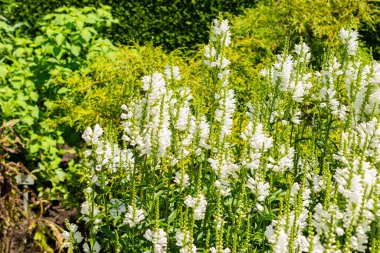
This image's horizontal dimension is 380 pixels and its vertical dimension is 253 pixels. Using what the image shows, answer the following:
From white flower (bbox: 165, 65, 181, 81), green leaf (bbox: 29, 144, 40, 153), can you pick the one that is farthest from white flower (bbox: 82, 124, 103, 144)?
green leaf (bbox: 29, 144, 40, 153)

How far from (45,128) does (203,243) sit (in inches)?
124

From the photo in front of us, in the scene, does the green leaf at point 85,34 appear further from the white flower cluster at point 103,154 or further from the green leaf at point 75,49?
the white flower cluster at point 103,154

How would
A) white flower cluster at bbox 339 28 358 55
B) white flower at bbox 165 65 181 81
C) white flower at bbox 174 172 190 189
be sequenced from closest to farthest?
white flower at bbox 174 172 190 189
white flower at bbox 165 65 181 81
white flower cluster at bbox 339 28 358 55

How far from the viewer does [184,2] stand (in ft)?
25.9

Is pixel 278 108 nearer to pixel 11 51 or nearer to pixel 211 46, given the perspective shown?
pixel 211 46

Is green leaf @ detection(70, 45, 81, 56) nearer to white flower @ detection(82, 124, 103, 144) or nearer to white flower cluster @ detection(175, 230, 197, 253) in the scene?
white flower @ detection(82, 124, 103, 144)

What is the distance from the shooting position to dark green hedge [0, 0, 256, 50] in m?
7.79

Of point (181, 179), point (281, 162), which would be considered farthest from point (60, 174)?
point (281, 162)

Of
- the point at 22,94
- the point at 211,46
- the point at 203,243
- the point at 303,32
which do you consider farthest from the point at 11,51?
the point at 203,243

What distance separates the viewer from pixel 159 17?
7879 millimetres

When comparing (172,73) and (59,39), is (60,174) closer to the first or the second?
(59,39)

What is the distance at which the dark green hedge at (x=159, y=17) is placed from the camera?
25.5 feet

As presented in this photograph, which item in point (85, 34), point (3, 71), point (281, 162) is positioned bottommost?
point (3, 71)

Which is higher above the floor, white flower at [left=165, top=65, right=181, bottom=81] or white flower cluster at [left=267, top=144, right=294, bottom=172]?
white flower at [left=165, top=65, right=181, bottom=81]
